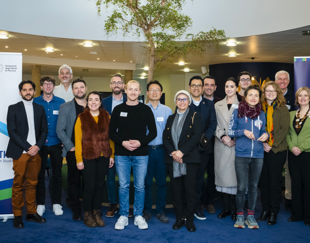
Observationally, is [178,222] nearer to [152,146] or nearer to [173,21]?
[152,146]

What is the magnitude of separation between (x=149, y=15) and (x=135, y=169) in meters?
2.61

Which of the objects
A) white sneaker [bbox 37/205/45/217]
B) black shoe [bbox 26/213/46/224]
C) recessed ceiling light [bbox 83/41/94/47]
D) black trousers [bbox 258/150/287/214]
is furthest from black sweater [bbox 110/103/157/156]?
recessed ceiling light [bbox 83/41/94/47]

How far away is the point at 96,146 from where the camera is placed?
3162 millimetres

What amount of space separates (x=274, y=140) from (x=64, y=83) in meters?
3.16

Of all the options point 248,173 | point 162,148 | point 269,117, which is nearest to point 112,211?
point 162,148

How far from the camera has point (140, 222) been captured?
3.21m

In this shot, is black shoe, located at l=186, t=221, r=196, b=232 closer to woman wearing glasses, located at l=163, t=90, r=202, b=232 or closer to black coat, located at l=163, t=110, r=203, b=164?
woman wearing glasses, located at l=163, t=90, r=202, b=232

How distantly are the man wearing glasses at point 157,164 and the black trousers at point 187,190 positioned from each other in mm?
283

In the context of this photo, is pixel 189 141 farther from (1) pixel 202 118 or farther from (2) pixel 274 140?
(2) pixel 274 140

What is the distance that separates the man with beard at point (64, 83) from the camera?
415 cm

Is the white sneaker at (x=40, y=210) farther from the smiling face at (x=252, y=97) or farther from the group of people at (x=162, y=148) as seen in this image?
the smiling face at (x=252, y=97)

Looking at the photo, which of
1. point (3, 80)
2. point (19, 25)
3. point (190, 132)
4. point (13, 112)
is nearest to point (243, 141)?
point (190, 132)

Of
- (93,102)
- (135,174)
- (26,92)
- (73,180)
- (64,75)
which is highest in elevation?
(64,75)

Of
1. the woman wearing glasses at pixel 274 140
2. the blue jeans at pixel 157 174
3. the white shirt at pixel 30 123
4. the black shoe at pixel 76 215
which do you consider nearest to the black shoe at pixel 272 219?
the woman wearing glasses at pixel 274 140
